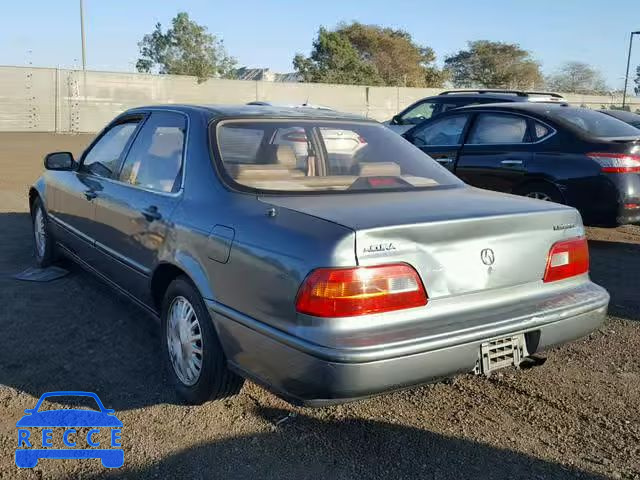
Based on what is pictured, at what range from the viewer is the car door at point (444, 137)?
758cm

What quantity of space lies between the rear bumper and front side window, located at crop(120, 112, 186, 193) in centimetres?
101

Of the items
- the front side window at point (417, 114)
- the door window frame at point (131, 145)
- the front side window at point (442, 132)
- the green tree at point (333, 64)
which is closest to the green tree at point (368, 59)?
the green tree at point (333, 64)

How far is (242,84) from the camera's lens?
1389 inches

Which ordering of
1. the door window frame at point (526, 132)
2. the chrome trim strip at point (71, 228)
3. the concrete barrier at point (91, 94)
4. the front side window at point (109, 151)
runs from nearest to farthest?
the front side window at point (109, 151) < the chrome trim strip at point (71, 228) < the door window frame at point (526, 132) < the concrete barrier at point (91, 94)

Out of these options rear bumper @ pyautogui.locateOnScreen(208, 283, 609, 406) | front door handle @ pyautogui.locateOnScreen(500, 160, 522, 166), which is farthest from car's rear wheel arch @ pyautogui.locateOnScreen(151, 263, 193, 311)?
front door handle @ pyautogui.locateOnScreen(500, 160, 522, 166)

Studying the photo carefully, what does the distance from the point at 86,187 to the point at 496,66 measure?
64.4 m

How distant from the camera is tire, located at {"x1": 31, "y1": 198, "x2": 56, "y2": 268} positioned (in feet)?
18.4

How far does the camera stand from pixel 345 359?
7.95ft

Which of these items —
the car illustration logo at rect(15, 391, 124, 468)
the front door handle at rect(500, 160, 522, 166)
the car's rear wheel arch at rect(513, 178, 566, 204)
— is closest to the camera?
the car illustration logo at rect(15, 391, 124, 468)

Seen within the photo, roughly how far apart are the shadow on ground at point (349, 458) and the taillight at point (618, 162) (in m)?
4.27

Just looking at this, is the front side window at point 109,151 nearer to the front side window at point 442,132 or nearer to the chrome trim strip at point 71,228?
the chrome trim strip at point 71,228

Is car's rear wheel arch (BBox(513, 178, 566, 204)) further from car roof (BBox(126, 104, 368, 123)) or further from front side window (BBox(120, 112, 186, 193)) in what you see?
front side window (BBox(120, 112, 186, 193))

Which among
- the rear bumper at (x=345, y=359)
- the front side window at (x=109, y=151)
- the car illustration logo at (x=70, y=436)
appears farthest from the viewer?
the front side window at (x=109, y=151)

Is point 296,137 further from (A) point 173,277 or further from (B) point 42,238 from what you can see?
(B) point 42,238
